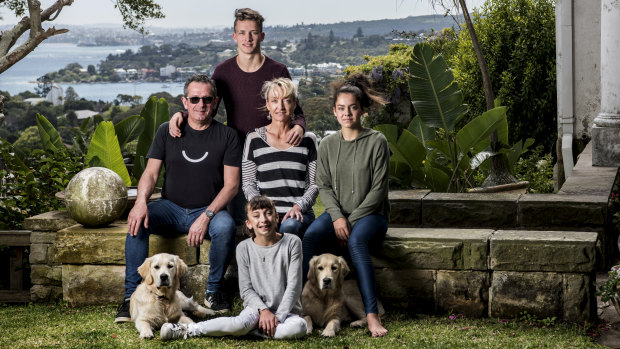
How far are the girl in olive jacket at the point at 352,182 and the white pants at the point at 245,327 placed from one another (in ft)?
1.50

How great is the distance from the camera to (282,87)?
4.88m

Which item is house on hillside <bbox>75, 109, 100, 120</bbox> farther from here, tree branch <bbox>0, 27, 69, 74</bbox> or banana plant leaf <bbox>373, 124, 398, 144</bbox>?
banana plant leaf <bbox>373, 124, 398, 144</bbox>

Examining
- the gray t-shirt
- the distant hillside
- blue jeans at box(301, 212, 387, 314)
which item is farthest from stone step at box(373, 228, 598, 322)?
the distant hillside

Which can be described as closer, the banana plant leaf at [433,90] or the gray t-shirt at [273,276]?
the gray t-shirt at [273,276]

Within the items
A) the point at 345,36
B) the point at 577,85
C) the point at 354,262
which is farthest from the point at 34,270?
the point at 345,36

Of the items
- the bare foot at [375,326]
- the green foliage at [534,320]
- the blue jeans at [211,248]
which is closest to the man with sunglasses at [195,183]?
the blue jeans at [211,248]

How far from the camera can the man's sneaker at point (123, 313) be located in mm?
4789

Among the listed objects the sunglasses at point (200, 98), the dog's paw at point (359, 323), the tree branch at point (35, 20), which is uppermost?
the tree branch at point (35, 20)

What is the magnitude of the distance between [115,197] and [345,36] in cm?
1401

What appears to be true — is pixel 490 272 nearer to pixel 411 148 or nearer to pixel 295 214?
pixel 295 214

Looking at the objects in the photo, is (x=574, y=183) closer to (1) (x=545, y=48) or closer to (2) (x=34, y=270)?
(1) (x=545, y=48)

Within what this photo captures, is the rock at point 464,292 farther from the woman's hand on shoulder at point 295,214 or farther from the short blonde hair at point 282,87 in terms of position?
the short blonde hair at point 282,87

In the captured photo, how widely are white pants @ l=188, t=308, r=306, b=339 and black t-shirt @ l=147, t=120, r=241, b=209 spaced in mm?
935

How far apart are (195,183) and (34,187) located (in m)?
1.92
